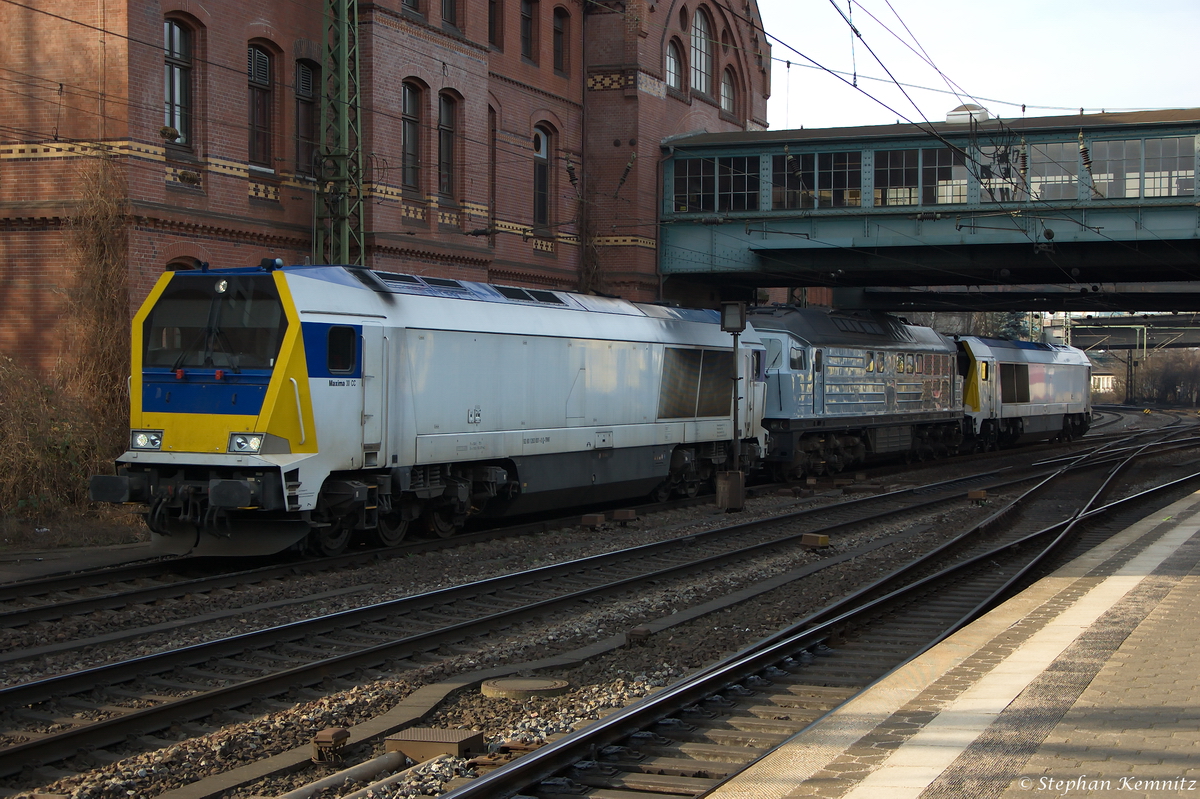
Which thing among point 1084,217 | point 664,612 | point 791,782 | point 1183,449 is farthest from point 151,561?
point 1183,449

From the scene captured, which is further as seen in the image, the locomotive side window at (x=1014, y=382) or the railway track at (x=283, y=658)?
the locomotive side window at (x=1014, y=382)

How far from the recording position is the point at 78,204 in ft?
61.2

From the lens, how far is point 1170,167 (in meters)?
30.1

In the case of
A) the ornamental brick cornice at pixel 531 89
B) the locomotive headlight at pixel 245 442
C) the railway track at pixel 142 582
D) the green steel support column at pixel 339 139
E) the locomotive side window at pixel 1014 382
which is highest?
the ornamental brick cornice at pixel 531 89

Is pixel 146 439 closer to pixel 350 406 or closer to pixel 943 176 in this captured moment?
pixel 350 406

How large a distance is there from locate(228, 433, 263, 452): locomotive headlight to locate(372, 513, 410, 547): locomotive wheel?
7.81 ft

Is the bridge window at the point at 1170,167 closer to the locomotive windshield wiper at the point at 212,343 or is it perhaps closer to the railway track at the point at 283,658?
the railway track at the point at 283,658

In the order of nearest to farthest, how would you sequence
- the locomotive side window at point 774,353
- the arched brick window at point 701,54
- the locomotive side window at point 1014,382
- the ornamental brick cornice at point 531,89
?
the locomotive side window at point 774,353, the ornamental brick cornice at point 531,89, the locomotive side window at point 1014,382, the arched brick window at point 701,54

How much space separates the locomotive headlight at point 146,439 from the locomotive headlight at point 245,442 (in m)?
1.00

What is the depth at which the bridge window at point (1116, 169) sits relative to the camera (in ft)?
99.5

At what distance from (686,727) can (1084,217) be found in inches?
1088

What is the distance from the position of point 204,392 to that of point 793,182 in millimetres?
24837

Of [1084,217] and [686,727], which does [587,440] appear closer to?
[686,727]

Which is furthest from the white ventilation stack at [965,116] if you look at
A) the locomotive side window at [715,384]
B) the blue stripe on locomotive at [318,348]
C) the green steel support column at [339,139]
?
the blue stripe on locomotive at [318,348]
